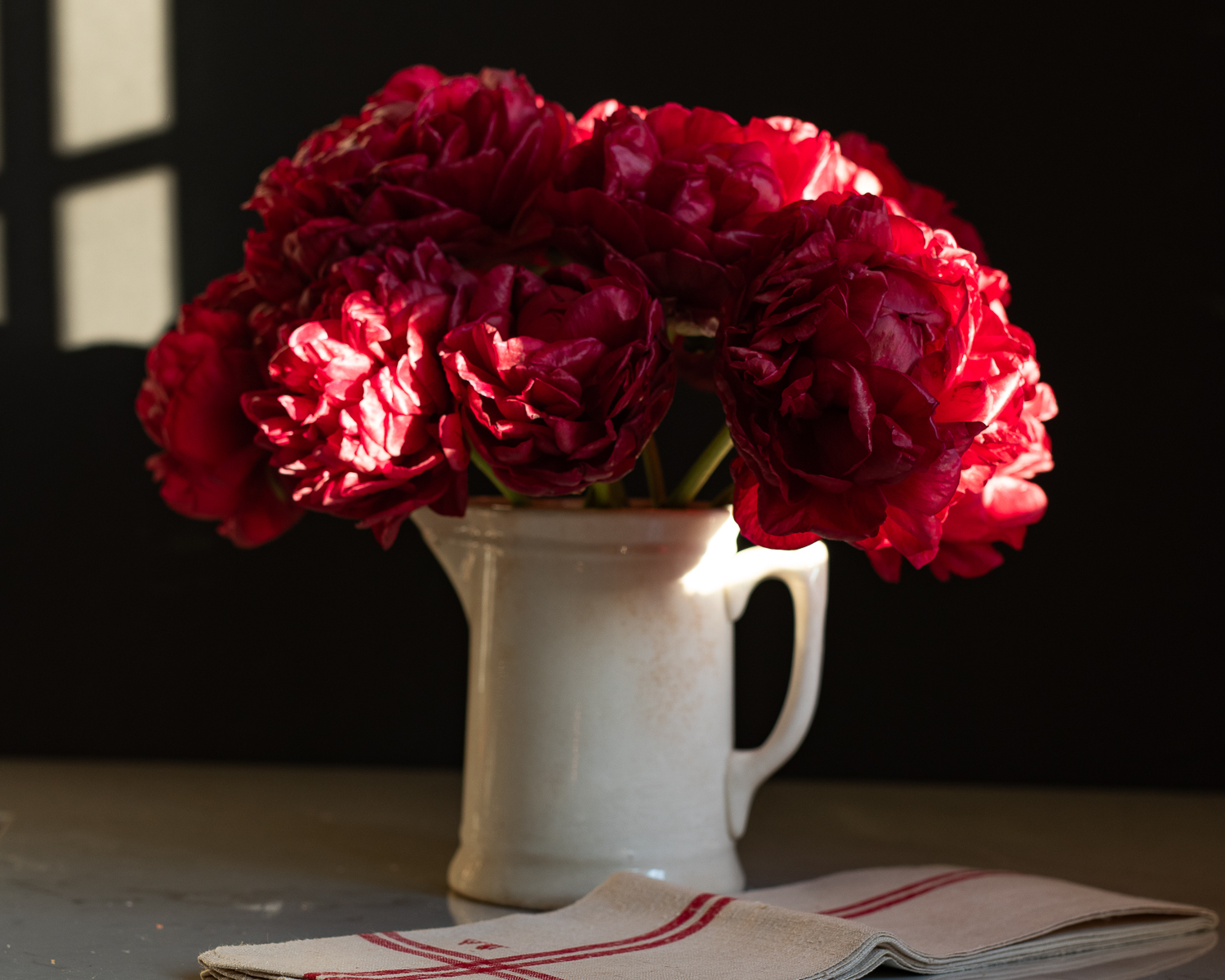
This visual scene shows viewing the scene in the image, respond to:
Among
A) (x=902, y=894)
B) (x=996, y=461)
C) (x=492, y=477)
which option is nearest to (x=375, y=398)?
(x=492, y=477)

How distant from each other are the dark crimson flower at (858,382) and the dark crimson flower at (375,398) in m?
0.14

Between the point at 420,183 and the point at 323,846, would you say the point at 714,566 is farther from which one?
the point at 323,846

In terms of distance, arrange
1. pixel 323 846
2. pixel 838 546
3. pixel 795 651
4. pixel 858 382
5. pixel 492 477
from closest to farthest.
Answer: pixel 858 382 < pixel 492 477 < pixel 795 651 < pixel 323 846 < pixel 838 546

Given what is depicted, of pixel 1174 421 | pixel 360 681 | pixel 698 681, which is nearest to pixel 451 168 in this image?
pixel 698 681

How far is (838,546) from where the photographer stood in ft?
3.86

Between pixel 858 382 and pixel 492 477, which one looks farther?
pixel 492 477

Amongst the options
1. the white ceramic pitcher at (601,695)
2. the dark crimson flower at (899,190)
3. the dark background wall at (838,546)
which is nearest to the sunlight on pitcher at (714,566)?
the white ceramic pitcher at (601,695)

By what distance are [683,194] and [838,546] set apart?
0.59m

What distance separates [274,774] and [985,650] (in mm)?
648

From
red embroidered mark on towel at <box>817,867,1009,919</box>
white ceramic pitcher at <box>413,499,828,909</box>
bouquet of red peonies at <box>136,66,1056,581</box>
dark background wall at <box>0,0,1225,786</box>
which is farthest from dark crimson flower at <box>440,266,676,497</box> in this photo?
dark background wall at <box>0,0,1225,786</box>

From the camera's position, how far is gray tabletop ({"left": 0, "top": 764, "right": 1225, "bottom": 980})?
721 mm

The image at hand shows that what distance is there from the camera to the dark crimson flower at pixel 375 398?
63cm

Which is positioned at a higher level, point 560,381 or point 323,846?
point 560,381

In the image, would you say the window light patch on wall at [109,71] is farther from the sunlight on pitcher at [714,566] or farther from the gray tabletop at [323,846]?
the sunlight on pitcher at [714,566]
